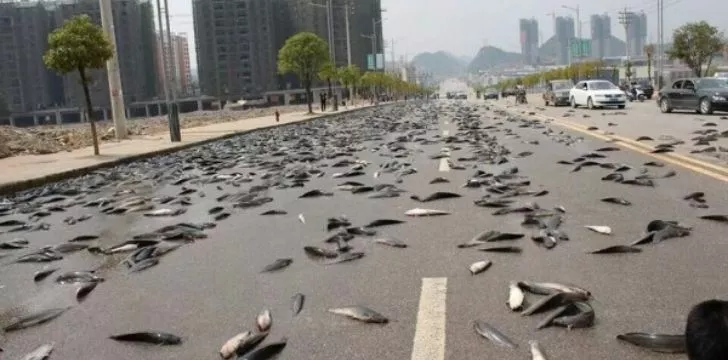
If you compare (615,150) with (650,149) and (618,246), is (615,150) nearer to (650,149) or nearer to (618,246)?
(650,149)

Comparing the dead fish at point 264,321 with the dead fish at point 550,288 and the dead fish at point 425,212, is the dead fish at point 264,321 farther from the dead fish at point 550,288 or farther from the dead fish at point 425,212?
the dead fish at point 425,212

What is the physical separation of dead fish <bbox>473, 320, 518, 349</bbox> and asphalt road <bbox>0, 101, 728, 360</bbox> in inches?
2.2

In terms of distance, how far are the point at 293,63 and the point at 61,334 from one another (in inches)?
1866

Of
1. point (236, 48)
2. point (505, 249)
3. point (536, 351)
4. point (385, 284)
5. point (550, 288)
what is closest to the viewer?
point (536, 351)

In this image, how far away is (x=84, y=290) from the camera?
5.83 meters

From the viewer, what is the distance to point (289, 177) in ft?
41.7

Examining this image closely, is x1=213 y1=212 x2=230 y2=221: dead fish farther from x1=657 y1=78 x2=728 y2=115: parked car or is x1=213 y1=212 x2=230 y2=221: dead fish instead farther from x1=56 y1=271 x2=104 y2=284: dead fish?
x1=657 y1=78 x2=728 y2=115: parked car

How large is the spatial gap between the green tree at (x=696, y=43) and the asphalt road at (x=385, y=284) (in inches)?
2128

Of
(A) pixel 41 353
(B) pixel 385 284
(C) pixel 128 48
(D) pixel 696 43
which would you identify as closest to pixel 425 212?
(B) pixel 385 284

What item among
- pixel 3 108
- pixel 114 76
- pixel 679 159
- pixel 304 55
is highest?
pixel 304 55

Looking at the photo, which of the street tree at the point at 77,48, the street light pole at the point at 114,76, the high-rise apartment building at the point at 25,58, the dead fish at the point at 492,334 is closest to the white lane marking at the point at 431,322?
the dead fish at the point at 492,334

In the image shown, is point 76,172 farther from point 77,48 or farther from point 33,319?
point 33,319

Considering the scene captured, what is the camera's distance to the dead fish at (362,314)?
15.2 feet

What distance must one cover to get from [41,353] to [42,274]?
7.46ft
